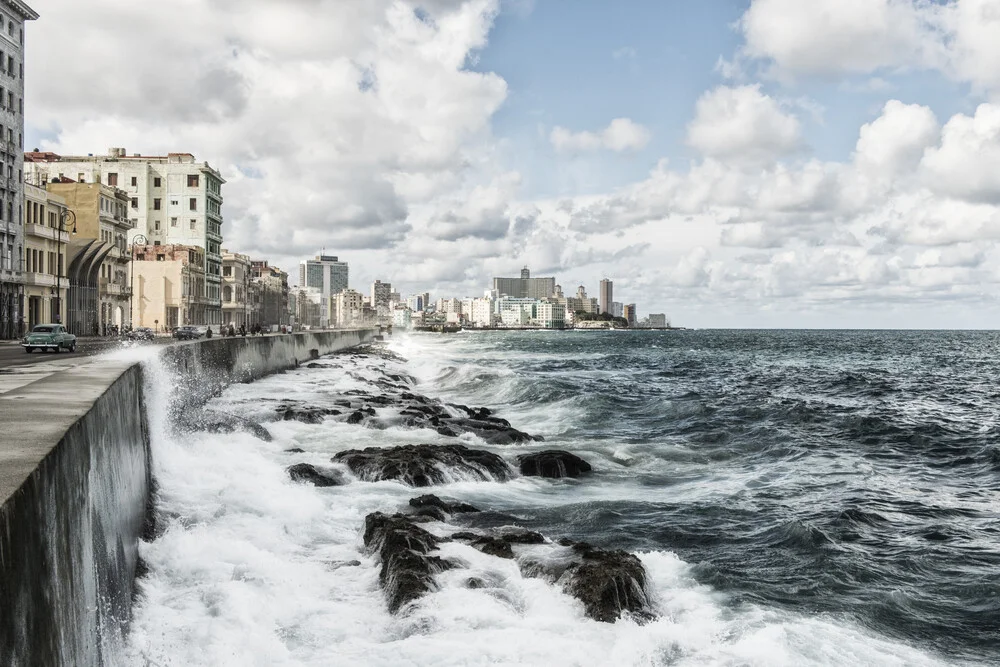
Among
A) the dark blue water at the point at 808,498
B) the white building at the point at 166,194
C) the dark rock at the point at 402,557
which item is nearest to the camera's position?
the dark rock at the point at 402,557

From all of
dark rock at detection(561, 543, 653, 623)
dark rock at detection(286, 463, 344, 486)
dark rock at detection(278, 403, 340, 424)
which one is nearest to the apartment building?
dark rock at detection(278, 403, 340, 424)

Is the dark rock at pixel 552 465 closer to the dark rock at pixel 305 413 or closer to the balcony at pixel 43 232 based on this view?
the dark rock at pixel 305 413

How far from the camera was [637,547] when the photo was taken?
1252 centimetres

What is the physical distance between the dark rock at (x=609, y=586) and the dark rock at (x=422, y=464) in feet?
21.7

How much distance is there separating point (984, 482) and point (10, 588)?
68.4 ft

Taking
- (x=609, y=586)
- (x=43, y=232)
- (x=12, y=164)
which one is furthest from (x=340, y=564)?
(x=43, y=232)

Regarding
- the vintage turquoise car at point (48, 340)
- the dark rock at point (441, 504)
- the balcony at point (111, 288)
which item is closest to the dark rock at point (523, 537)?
the dark rock at point (441, 504)

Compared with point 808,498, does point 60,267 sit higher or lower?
higher

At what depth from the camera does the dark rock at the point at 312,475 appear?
15445 millimetres

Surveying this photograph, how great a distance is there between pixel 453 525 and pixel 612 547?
257 centimetres

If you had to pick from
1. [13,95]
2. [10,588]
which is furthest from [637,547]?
[13,95]

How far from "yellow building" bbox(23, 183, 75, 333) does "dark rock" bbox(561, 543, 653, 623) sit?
2294 inches

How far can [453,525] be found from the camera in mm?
12906

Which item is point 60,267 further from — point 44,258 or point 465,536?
point 465,536
